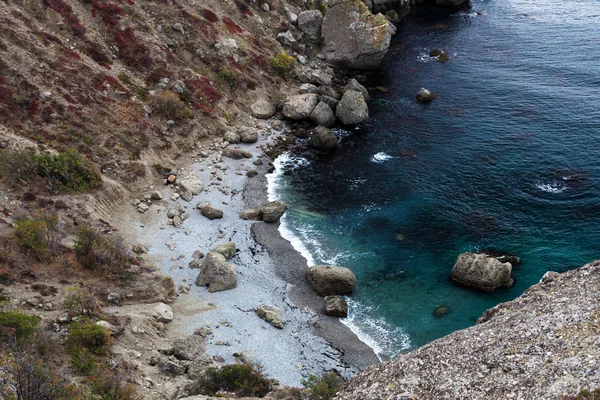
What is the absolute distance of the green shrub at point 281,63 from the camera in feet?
271

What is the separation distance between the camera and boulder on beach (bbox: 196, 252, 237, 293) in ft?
153

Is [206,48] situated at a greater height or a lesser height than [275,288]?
greater

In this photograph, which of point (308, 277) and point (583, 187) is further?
point (583, 187)

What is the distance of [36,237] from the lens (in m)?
41.0

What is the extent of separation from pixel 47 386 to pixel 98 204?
28.3 metres

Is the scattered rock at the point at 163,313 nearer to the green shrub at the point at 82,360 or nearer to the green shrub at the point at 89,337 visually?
the green shrub at the point at 89,337

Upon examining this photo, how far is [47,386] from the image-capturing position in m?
26.2

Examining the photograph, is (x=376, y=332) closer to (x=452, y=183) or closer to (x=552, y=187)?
(x=452, y=183)

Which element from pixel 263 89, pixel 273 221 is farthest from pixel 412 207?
pixel 263 89

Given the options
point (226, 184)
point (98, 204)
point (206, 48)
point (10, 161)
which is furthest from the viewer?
point (206, 48)

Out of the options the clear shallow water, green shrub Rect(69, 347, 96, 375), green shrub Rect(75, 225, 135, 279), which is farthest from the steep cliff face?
Result: green shrub Rect(75, 225, 135, 279)

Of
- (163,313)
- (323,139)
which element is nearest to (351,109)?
(323,139)

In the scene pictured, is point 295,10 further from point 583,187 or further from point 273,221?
point 583,187

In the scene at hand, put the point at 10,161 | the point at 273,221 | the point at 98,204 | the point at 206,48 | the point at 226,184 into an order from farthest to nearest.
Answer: the point at 206,48, the point at 226,184, the point at 273,221, the point at 98,204, the point at 10,161
